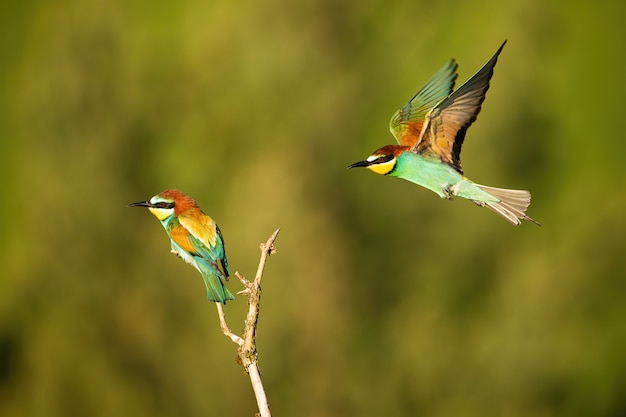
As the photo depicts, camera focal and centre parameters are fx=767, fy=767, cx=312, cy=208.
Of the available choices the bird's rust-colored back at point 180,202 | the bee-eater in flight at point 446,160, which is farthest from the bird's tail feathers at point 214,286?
the bee-eater in flight at point 446,160

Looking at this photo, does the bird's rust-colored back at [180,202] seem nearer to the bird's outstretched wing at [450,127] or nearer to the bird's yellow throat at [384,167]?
the bird's yellow throat at [384,167]

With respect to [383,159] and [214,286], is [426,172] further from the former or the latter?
[214,286]

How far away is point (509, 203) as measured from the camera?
5.49 ft

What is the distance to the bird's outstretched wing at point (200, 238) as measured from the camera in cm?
158

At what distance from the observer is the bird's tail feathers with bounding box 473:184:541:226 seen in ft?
5.31

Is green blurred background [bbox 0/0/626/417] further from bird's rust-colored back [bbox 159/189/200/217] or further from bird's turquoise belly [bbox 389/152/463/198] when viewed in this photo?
bird's turquoise belly [bbox 389/152/463/198]

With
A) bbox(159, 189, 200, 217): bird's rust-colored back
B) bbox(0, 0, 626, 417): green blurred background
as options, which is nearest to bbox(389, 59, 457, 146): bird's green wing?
bbox(159, 189, 200, 217): bird's rust-colored back

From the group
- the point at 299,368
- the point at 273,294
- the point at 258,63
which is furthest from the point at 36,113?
the point at 299,368

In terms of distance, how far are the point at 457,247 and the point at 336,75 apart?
4.11 feet

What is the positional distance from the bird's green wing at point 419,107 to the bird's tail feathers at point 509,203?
11.1 inches

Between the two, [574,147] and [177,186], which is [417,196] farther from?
[574,147]

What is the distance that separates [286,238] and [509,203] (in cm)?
256

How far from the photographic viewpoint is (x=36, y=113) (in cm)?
445

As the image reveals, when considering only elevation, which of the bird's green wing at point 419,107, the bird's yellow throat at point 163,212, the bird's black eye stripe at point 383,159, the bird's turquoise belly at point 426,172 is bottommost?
the bird's turquoise belly at point 426,172
